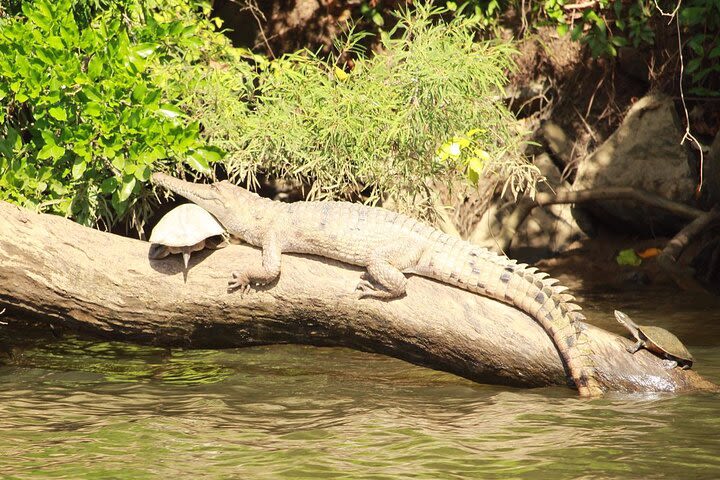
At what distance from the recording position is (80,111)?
703 cm

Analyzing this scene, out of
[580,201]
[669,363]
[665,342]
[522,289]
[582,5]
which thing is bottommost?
[669,363]

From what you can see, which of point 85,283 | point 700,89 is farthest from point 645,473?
point 700,89

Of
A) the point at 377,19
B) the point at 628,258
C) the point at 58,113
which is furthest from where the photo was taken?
the point at 377,19

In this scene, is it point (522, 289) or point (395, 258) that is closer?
point (522, 289)

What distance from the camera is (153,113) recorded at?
6930mm

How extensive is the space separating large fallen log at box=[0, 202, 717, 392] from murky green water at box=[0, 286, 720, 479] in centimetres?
22

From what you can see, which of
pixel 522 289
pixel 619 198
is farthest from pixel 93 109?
pixel 619 198

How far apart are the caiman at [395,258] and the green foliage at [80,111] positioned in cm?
45

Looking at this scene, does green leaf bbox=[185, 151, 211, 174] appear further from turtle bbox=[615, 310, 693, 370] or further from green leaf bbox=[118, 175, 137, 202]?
turtle bbox=[615, 310, 693, 370]

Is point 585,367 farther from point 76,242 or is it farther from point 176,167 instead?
point 176,167

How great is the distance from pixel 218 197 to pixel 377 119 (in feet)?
6.53

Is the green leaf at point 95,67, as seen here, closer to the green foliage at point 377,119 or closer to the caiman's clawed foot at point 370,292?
the green foliage at point 377,119

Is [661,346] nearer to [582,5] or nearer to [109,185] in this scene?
[109,185]

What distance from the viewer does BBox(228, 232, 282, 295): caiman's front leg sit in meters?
5.83
